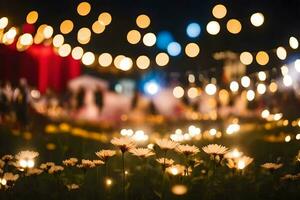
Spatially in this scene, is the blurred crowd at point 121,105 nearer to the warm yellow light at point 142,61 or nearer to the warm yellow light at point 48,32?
the warm yellow light at point 48,32

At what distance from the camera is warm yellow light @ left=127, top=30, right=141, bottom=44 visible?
12.3 metres

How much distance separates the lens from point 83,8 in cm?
1092

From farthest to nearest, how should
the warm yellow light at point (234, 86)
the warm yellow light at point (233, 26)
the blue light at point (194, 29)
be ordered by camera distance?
the blue light at point (194, 29) < the warm yellow light at point (234, 86) < the warm yellow light at point (233, 26)

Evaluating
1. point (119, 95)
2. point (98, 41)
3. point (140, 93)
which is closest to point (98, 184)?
point (98, 41)

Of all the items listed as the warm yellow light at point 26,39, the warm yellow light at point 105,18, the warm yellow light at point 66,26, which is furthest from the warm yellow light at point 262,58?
the warm yellow light at point 26,39

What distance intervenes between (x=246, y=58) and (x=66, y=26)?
4.19 metres

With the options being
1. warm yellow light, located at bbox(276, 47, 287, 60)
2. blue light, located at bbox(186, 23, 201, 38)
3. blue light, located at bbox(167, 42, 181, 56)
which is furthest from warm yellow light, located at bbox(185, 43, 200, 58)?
warm yellow light, located at bbox(276, 47, 287, 60)

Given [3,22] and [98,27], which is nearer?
[3,22]

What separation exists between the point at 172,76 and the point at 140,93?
370 centimetres

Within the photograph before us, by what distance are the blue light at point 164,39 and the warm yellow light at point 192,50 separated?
0.59 m

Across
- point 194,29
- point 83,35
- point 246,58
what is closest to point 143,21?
point 194,29

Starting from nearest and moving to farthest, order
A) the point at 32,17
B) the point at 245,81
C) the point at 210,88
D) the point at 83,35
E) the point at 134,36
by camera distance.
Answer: the point at 32,17, the point at 245,81, the point at 83,35, the point at 134,36, the point at 210,88

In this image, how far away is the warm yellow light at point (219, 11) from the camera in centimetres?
1101

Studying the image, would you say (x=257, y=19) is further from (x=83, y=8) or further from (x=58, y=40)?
(x=58, y=40)
